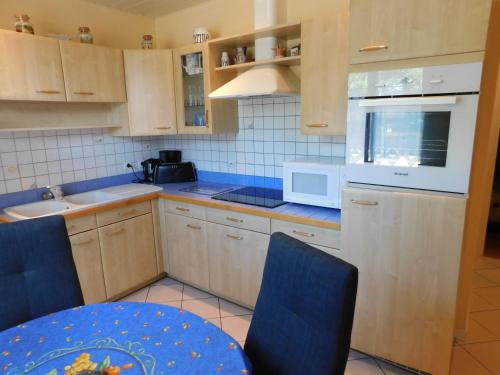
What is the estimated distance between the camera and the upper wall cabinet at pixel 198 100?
2.72 metres

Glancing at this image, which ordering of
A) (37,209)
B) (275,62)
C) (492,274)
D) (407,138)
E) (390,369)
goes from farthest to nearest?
(492,274) < (37,209) < (275,62) < (390,369) < (407,138)

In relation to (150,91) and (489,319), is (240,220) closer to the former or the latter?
(150,91)

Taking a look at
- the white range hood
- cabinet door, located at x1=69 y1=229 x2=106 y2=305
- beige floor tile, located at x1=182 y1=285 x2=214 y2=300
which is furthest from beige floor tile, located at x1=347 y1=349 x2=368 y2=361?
cabinet door, located at x1=69 y1=229 x2=106 y2=305

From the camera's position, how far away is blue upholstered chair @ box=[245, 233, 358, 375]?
98 centimetres

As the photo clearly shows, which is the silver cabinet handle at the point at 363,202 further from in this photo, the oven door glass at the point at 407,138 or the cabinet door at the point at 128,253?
the cabinet door at the point at 128,253

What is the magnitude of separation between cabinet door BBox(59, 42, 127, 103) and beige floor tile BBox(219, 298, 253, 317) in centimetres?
189

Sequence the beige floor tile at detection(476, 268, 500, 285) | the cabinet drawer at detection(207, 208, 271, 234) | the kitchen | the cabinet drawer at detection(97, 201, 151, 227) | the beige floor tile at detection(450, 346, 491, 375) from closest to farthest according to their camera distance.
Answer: the kitchen, the beige floor tile at detection(450, 346, 491, 375), the cabinet drawer at detection(207, 208, 271, 234), the cabinet drawer at detection(97, 201, 151, 227), the beige floor tile at detection(476, 268, 500, 285)

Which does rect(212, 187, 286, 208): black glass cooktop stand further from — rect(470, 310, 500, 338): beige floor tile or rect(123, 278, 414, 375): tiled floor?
rect(470, 310, 500, 338): beige floor tile

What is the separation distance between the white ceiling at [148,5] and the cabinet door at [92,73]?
47cm

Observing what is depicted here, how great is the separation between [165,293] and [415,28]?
2557mm

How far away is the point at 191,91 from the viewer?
2914 mm

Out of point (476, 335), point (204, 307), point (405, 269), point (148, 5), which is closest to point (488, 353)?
point (476, 335)

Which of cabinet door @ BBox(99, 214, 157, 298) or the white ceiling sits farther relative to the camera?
the white ceiling

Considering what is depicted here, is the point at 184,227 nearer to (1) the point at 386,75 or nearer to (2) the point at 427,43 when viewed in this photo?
(1) the point at 386,75
